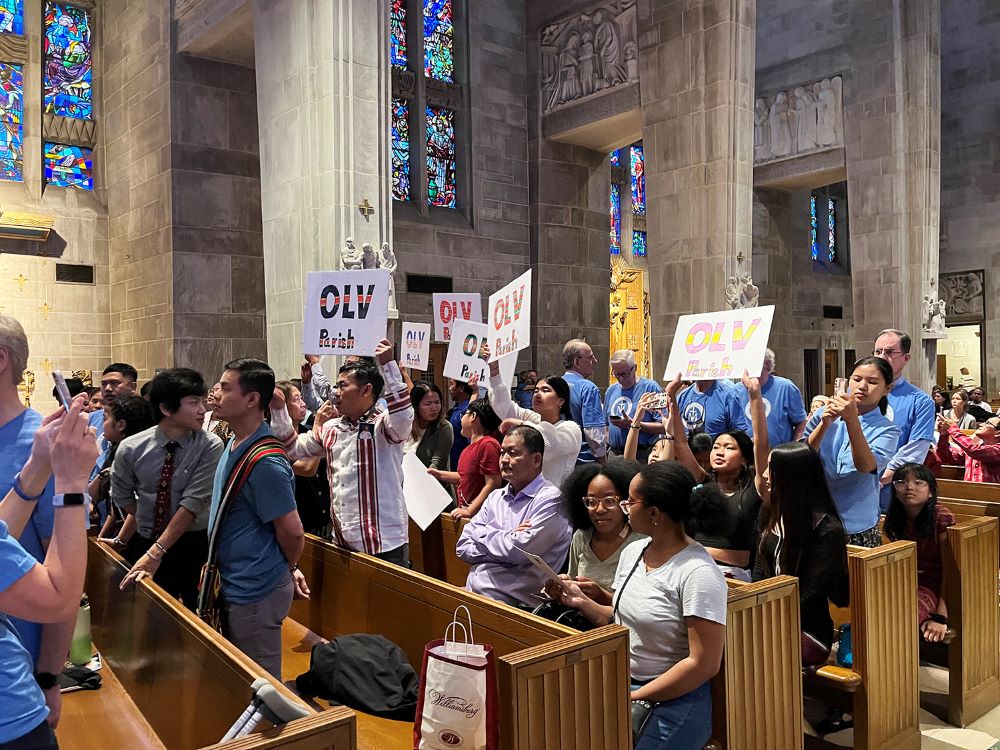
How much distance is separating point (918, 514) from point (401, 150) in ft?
38.2

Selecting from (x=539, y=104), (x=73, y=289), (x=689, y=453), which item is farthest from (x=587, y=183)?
(x=689, y=453)

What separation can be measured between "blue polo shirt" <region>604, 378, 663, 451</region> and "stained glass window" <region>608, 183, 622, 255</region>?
12.1 meters

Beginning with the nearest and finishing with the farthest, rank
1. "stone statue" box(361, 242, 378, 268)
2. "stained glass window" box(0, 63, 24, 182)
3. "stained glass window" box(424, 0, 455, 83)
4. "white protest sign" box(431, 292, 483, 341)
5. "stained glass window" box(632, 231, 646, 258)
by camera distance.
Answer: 1. "white protest sign" box(431, 292, 483, 341)
2. "stone statue" box(361, 242, 378, 268)
3. "stained glass window" box(0, 63, 24, 182)
4. "stained glass window" box(424, 0, 455, 83)
5. "stained glass window" box(632, 231, 646, 258)

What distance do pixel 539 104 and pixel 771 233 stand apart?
6.80 m

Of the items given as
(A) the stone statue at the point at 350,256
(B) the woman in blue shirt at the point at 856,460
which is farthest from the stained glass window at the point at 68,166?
(B) the woman in blue shirt at the point at 856,460

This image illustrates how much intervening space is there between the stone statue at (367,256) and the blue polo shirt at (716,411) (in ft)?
12.9

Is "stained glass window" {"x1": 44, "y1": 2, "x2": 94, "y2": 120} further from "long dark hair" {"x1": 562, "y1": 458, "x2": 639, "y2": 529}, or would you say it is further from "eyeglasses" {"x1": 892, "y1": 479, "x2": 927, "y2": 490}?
"eyeglasses" {"x1": 892, "y1": 479, "x2": 927, "y2": 490}

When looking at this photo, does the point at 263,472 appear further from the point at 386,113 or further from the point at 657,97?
the point at 657,97

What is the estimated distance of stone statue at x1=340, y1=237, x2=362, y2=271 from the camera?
8.74 metres

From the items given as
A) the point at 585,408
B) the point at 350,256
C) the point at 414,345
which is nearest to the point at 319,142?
the point at 350,256

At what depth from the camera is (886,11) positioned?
632 inches

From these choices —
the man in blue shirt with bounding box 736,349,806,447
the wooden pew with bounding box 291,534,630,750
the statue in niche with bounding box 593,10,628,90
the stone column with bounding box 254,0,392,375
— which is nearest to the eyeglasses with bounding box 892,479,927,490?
the man in blue shirt with bounding box 736,349,806,447

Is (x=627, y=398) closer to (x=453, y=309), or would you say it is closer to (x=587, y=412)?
(x=587, y=412)

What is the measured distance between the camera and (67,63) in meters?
13.5
